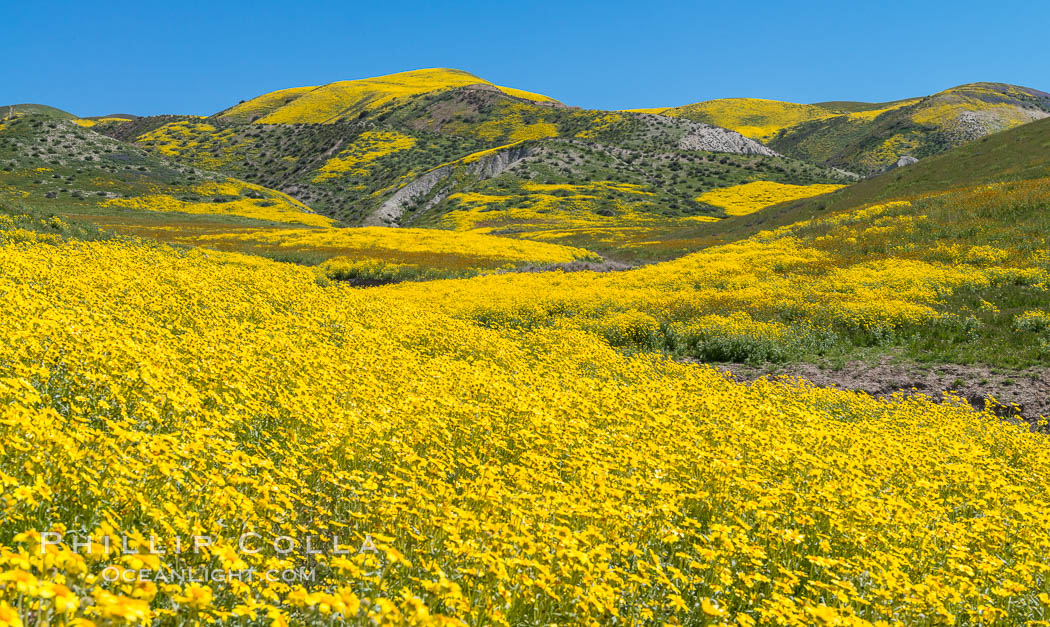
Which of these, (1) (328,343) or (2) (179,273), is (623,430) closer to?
(1) (328,343)

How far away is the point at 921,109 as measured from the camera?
17262 centimetres

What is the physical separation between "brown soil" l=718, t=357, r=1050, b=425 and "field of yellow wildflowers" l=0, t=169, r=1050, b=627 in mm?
1840

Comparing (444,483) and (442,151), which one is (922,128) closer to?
(442,151)

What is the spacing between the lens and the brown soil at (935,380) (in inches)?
553

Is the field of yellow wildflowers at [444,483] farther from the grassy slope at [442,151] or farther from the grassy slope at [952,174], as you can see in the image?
the grassy slope at [442,151]

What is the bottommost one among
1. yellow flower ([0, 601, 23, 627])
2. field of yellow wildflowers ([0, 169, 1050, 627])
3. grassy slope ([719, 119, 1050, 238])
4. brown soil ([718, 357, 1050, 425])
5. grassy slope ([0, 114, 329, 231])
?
brown soil ([718, 357, 1050, 425])

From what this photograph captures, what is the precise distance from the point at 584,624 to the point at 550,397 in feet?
19.6

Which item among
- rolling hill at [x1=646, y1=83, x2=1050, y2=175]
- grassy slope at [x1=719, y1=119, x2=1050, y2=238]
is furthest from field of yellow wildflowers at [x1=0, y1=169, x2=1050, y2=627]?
rolling hill at [x1=646, y1=83, x2=1050, y2=175]

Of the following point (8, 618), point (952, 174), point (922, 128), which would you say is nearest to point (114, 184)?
point (952, 174)

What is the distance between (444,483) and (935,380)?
50.9ft

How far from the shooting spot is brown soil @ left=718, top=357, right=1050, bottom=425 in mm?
14047

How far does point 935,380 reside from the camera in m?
15.5

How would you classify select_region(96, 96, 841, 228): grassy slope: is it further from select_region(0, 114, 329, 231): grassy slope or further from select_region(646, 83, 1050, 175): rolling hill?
select_region(646, 83, 1050, 175): rolling hill

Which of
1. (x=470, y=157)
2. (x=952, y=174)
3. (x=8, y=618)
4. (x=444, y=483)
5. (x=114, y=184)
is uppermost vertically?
(x=470, y=157)
